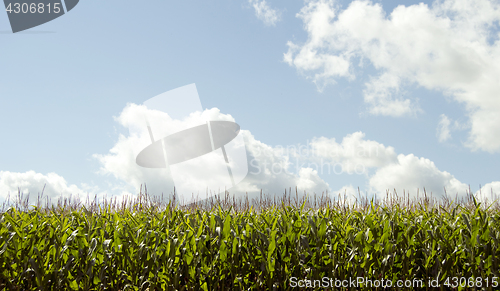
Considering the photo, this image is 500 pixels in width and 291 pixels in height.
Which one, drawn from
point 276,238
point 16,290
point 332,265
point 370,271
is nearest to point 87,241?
point 16,290

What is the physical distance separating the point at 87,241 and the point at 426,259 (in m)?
3.51

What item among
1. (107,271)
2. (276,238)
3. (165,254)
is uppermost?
(276,238)

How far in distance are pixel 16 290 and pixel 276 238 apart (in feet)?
8.92

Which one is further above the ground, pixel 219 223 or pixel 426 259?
pixel 219 223

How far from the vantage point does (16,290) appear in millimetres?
3180

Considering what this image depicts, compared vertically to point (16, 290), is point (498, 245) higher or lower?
higher

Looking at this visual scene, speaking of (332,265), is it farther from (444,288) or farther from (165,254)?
(165,254)

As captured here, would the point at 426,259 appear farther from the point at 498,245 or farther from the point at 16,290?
the point at 16,290

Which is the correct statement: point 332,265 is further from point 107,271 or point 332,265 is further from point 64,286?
point 64,286

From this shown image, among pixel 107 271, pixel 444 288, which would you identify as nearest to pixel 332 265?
pixel 444 288

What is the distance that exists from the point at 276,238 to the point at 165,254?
113cm

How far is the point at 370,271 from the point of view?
317 centimetres

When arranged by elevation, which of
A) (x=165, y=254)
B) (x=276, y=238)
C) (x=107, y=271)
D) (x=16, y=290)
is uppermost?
(x=276, y=238)

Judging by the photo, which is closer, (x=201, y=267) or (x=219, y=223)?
(x=201, y=267)
